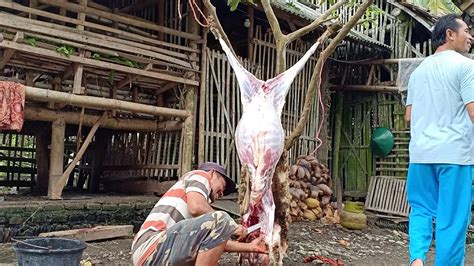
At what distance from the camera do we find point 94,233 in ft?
20.7

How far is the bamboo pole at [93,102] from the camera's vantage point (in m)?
6.50

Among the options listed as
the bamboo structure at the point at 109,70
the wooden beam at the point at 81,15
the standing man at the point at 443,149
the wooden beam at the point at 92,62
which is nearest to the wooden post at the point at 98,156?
the bamboo structure at the point at 109,70

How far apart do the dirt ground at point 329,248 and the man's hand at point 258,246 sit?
3.93 ft

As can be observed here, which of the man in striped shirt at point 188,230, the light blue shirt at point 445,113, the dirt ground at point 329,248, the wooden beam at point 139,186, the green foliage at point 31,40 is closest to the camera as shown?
the light blue shirt at point 445,113

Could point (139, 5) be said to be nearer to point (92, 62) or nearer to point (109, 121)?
point (109, 121)

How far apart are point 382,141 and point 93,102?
6.76m

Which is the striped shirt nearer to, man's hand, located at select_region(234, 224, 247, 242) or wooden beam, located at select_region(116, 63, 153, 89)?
man's hand, located at select_region(234, 224, 247, 242)

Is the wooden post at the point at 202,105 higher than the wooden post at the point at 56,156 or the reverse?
higher

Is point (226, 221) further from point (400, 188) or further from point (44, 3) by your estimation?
point (400, 188)

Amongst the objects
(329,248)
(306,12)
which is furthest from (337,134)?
(329,248)

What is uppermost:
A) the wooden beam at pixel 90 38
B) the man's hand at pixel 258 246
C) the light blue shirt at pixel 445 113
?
the wooden beam at pixel 90 38

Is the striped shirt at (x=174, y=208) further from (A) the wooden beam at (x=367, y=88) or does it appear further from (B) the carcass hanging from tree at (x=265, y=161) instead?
(A) the wooden beam at (x=367, y=88)

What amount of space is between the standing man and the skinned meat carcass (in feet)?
3.70

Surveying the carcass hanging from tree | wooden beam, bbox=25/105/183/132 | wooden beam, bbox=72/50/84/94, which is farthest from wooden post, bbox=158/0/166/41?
the carcass hanging from tree
